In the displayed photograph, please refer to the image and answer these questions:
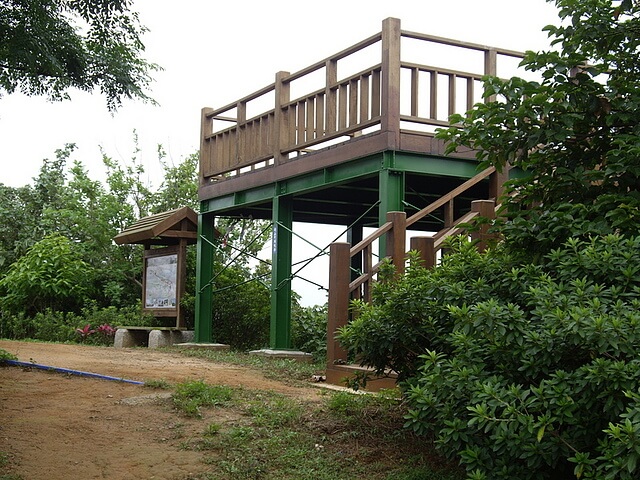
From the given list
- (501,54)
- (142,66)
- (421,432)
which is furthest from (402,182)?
(421,432)

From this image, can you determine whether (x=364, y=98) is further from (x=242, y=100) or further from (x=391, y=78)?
(x=242, y=100)

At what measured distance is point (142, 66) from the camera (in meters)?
A: 10.4

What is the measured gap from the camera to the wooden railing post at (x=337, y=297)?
29.4 ft


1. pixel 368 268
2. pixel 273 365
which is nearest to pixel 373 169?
pixel 368 268

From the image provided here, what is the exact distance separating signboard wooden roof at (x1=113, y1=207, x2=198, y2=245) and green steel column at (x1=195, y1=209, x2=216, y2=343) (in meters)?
0.89

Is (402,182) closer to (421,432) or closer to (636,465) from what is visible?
(421,432)

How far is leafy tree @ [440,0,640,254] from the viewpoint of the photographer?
6000 millimetres

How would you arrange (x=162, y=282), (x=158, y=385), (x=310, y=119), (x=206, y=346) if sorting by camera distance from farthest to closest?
(x=162, y=282) → (x=206, y=346) → (x=310, y=119) → (x=158, y=385)

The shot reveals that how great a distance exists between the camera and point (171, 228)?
17234 mm

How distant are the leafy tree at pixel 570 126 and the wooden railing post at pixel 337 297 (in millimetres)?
2771

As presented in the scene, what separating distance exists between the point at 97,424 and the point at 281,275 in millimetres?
6763

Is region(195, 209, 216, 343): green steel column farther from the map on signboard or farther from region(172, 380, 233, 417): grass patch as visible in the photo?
region(172, 380, 233, 417): grass patch

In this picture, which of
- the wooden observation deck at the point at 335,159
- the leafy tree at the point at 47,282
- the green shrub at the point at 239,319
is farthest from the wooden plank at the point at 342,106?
the leafy tree at the point at 47,282

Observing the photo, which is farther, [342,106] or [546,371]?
[342,106]
